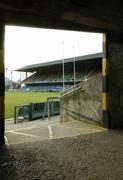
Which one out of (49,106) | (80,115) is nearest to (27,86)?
(49,106)

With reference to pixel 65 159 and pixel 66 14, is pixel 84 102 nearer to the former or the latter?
pixel 66 14

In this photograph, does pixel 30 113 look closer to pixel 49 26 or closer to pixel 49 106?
pixel 49 106

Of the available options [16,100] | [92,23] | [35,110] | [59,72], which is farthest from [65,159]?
[59,72]

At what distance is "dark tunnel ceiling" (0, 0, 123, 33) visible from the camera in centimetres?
533

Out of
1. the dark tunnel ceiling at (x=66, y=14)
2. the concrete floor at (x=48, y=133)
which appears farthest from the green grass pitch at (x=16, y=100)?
the dark tunnel ceiling at (x=66, y=14)

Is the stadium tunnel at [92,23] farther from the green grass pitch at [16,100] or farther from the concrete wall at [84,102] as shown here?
the green grass pitch at [16,100]

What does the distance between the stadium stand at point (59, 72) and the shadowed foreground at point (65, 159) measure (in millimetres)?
36128

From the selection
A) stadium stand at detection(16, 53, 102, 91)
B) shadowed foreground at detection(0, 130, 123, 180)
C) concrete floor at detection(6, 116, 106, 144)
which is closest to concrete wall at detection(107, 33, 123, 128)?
concrete floor at detection(6, 116, 106, 144)

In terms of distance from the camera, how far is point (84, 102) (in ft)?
31.5

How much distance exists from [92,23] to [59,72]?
173ft

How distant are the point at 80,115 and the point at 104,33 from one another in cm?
336

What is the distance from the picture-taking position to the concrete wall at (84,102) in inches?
342

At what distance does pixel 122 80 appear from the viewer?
8320 millimetres

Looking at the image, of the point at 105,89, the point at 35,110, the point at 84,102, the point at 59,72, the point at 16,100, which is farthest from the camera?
the point at 59,72
